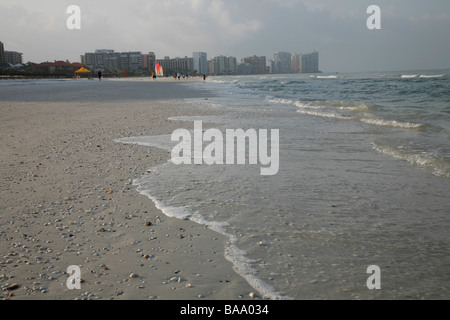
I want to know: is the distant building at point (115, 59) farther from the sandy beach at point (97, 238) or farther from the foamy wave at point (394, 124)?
the sandy beach at point (97, 238)

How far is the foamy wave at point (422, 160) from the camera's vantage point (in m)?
5.30

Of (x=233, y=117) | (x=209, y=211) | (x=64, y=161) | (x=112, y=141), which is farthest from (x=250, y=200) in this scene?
(x=233, y=117)

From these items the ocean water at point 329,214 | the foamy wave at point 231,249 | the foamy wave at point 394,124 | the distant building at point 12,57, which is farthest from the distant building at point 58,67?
the foamy wave at point 231,249

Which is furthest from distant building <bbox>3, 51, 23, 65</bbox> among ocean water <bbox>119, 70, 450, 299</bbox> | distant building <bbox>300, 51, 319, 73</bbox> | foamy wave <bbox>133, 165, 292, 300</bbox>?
foamy wave <bbox>133, 165, 292, 300</bbox>

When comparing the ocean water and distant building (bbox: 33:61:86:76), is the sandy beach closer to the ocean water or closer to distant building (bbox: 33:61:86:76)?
the ocean water

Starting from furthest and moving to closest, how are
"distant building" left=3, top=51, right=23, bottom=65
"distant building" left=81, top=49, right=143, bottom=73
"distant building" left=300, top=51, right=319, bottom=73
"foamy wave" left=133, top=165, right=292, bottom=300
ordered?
"distant building" left=300, top=51, right=319, bottom=73, "distant building" left=81, top=49, right=143, bottom=73, "distant building" left=3, top=51, right=23, bottom=65, "foamy wave" left=133, top=165, right=292, bottom=300

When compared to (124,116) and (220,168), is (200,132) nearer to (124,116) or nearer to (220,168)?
(220,168)

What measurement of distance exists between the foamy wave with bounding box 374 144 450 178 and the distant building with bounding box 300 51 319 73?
7737 inches

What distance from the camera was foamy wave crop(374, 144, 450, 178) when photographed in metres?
5.30

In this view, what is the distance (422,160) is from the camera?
5832 millimetres

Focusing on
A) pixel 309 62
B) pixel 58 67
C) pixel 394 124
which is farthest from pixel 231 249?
pixel 309 62

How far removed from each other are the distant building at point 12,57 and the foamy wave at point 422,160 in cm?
16977

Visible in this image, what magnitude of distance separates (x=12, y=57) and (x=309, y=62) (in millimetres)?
142030
